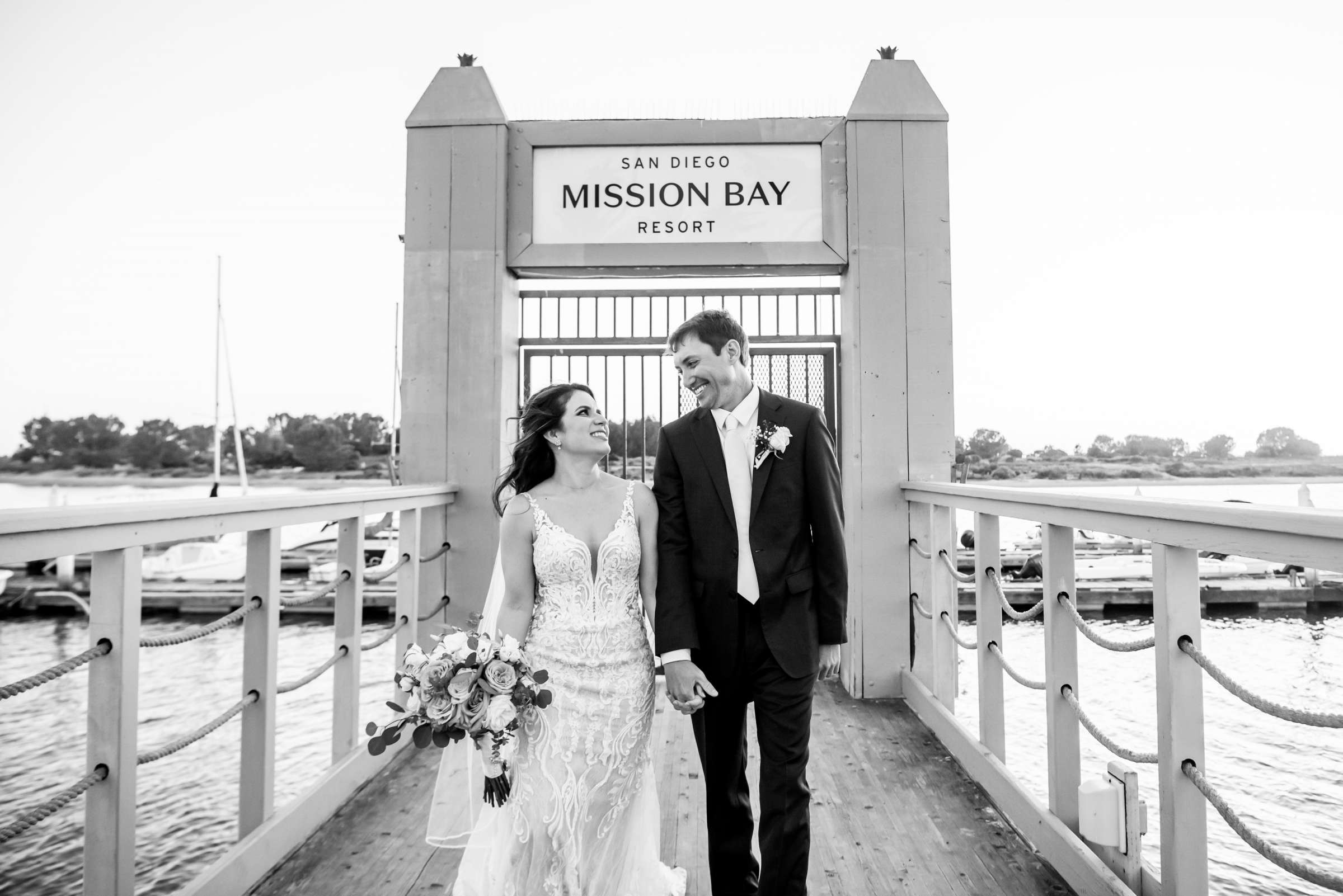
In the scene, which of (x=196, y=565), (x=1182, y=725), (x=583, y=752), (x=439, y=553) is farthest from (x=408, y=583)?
(x=196, y=565)

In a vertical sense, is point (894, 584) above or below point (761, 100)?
below

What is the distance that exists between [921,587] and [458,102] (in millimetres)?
4003

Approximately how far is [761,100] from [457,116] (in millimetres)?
1839

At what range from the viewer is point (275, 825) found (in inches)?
94.7

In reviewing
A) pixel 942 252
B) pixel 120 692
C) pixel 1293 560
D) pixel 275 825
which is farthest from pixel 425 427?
pixel 1293 560

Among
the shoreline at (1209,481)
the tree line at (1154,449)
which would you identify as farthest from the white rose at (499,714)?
the shoreline at (1209,481)

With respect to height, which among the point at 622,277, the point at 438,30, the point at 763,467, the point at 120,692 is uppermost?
the point at 438,30

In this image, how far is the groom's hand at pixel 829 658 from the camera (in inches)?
80.6

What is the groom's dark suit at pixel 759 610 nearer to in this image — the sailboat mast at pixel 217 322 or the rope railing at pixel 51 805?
the rope railing at pixel 51 805

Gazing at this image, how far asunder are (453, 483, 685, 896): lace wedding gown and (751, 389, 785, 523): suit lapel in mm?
405

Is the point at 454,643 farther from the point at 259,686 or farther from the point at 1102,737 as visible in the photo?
the point at 1102,737

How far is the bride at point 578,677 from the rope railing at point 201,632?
758 mm

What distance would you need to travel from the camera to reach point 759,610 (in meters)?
2.03

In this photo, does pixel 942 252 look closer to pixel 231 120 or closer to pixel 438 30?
pixel 438 30
